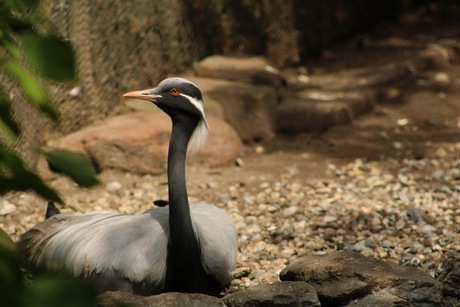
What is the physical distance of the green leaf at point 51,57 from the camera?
0.87m

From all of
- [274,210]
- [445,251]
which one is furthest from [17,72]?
[274,210]

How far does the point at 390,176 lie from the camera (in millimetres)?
5773

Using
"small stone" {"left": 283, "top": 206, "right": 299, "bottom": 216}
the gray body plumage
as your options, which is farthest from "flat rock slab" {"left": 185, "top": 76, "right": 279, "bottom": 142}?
the gray body plumage

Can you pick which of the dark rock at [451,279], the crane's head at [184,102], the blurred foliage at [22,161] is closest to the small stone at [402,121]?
the dark rock at [451,279]

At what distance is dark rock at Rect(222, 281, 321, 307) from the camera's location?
3.45 metres

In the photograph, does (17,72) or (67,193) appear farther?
(67,193)

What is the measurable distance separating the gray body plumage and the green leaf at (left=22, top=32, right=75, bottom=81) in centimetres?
252

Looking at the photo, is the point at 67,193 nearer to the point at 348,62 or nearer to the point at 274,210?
the point at 274,210

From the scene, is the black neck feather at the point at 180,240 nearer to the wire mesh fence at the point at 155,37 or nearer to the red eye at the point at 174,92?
the red eye at the point at 174,92

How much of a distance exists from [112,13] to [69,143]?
1.29 metres

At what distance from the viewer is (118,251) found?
353cm

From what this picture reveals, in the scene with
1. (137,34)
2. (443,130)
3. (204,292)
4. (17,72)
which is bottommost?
(443,130)

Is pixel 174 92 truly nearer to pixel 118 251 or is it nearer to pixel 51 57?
pixel 118 251

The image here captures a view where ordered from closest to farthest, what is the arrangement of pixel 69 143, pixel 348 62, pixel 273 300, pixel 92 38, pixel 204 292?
1. pixel 273 300
2. pixel 204 292
3. pixel 69 143
4. pixel 92 38
5. pixel 348 62
